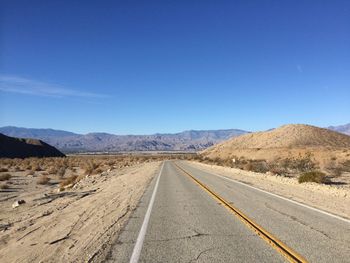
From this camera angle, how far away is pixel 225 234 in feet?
30.8

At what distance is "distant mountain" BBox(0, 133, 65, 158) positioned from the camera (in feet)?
392

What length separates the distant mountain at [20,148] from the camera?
119375mm

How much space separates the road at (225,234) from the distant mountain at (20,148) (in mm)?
110239

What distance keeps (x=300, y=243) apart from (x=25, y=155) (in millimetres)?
128060

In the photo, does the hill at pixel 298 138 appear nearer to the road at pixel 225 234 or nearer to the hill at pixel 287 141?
the hill at pixel 287 141

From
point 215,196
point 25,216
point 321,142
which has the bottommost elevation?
point 25,216

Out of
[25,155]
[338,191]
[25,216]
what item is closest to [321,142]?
[25,155]

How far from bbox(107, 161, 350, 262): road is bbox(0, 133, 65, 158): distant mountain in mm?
110239

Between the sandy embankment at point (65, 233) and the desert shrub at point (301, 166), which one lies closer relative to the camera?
the sandy embankment at point (65, 233)

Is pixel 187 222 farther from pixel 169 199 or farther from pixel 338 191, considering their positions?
pixel 338 191

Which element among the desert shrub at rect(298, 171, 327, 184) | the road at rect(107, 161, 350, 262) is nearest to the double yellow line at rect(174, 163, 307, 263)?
the road at rect(107, 161, 350, 262)

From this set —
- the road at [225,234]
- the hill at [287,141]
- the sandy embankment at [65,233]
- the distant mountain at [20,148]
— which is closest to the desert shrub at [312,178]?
the road at [225,234]

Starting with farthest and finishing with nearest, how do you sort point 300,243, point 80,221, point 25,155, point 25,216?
point 25,155, point 25,216, point 80,221, point 300,243

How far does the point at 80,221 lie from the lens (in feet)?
42.1
